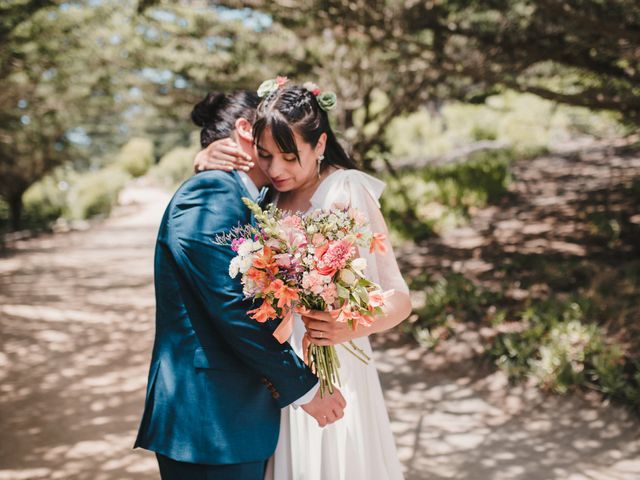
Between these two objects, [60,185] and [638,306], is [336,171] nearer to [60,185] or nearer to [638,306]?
[638,306]

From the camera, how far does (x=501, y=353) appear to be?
5.24 metres

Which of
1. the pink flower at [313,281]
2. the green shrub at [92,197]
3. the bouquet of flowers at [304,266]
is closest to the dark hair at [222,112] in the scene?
the bouquet of flowers at [304,266]

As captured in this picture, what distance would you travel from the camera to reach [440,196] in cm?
1072

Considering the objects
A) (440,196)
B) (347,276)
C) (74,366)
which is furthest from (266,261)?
(440,196)

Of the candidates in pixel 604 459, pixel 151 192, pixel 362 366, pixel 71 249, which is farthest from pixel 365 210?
pixel 151 192

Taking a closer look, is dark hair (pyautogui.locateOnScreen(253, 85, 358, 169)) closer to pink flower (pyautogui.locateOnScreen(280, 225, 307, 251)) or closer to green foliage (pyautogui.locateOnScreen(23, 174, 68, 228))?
pink flower (pyautogui.locateOnScreen(280, 225, 307, 251))

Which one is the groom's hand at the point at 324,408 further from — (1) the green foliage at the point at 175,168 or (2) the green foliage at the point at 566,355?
(1) the green foliage at the point at 175,168

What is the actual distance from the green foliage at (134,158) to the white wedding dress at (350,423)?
37.3 meters

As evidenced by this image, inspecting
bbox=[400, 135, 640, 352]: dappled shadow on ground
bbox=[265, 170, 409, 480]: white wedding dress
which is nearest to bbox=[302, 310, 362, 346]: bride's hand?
bbox=[265, 170, 409, 480]: white wedding dress

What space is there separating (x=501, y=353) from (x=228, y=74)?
5.35 m

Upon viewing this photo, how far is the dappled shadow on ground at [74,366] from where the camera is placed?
4.18 meters

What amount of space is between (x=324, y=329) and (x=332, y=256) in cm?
29

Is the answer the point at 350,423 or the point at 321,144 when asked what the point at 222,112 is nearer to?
the point at 321,144

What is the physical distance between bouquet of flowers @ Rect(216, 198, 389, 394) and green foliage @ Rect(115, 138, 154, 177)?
124 feet
